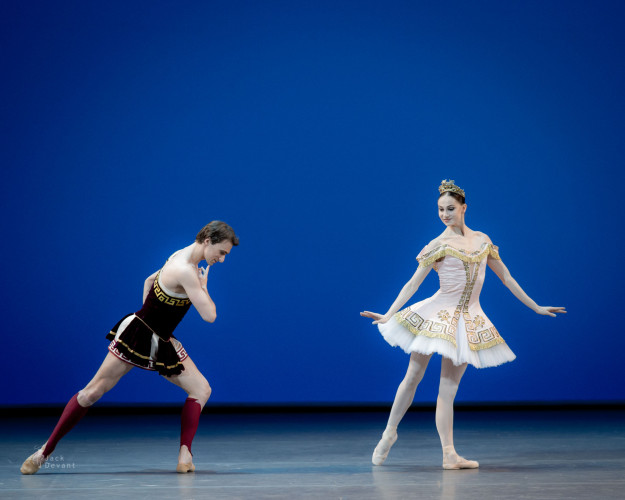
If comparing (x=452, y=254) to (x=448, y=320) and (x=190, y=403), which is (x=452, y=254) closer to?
(x=448, y=320)

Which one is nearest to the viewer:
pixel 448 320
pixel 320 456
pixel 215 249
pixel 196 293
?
pixel 196 293

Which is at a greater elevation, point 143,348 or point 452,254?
point 452,254

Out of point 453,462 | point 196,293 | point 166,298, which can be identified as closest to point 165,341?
point 166,298

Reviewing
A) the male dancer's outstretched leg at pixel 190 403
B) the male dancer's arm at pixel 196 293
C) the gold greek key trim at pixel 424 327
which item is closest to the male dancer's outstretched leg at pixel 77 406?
the male dancer's outstretched leg at pixel 190 403

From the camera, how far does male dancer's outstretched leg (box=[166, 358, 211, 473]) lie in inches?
152

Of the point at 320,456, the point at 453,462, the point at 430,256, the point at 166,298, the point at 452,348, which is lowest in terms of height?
the point at 320,456

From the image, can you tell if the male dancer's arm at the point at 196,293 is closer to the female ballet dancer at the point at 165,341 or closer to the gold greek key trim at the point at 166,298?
the female ballet dancer at the point at 165,341

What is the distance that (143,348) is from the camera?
12.5 feet

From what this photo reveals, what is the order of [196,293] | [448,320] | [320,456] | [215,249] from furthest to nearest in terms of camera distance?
[320,456], [448,320], [215,249], [196,293]

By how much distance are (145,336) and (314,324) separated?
2796 mm

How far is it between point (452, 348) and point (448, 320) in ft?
0.51

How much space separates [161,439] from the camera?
5.13 m

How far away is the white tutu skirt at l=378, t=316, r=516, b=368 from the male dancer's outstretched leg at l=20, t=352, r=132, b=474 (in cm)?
124

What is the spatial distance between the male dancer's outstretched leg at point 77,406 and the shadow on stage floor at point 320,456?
71 mm
